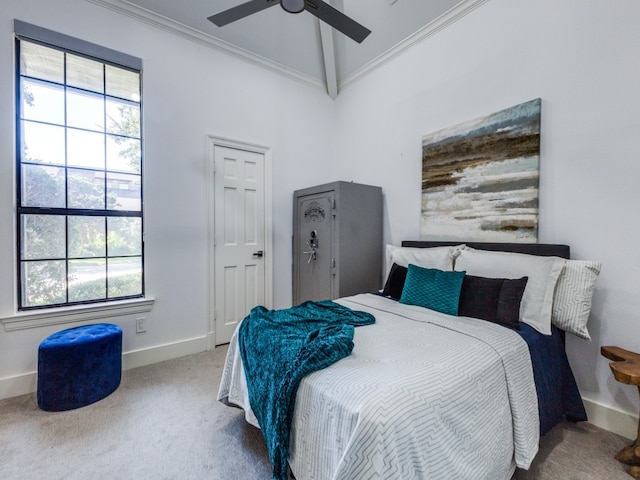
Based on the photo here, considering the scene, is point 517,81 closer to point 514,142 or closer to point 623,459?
point 514,142

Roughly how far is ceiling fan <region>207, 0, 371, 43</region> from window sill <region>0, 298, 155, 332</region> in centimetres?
239

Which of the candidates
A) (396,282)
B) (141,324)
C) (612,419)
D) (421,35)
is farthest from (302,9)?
(612,419)

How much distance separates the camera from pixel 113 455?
5.24ft

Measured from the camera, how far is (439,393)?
43.4 inches

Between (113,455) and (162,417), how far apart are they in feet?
1.13

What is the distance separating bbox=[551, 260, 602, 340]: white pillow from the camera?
1.76 metres

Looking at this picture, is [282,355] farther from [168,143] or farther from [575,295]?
[168,143]

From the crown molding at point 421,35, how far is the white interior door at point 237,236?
1606 millimetres

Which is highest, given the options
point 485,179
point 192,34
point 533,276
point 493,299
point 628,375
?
point 192,34

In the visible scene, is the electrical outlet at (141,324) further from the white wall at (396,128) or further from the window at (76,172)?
the window at (76,172)

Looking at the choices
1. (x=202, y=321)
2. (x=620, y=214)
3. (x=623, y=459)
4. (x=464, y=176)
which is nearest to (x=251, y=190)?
(x=202, y=321)

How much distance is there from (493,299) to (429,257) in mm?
655

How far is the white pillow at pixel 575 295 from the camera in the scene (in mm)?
Answer: 1759

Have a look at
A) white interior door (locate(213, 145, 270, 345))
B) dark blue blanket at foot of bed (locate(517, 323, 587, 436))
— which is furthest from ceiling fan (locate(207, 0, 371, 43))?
dark blue blanket at foot of bed (locate(517, 323, 587, 436))
